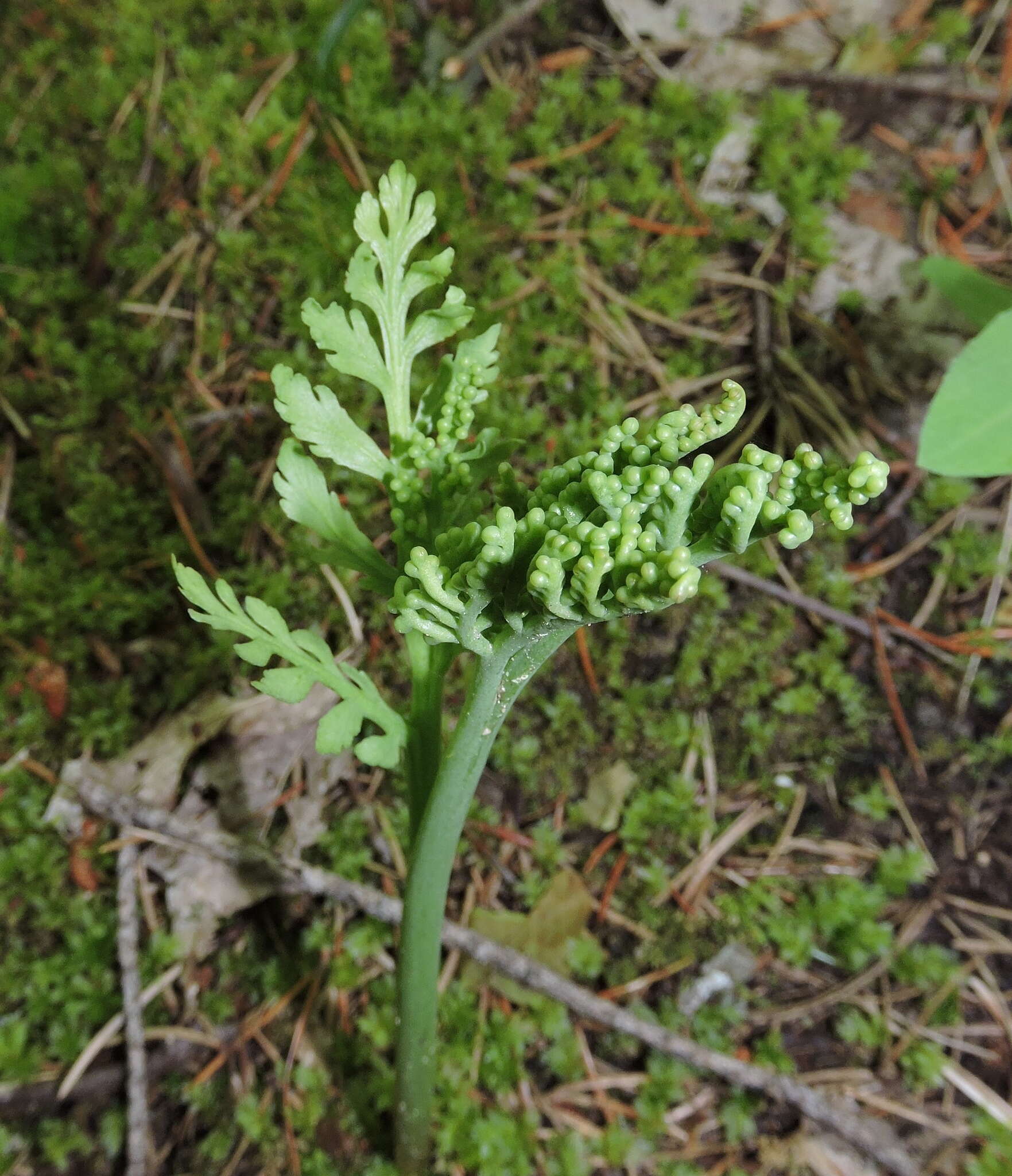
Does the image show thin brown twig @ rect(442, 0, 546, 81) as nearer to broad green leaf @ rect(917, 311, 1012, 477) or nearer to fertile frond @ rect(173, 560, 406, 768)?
broad green leaf @ rect(917, 311, 1012, 477)

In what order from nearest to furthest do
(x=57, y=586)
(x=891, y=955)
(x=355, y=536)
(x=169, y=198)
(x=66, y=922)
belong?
(x=355, y=536), (x=66, y=922), (x=891, y=955), (x=57, y=586), (x=169, y=198)

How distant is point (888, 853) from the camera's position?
8.47ft

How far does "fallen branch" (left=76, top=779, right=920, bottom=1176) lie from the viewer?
221 cm

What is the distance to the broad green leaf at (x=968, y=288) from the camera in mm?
2623

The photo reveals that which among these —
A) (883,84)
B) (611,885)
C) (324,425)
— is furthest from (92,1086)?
(883,84)

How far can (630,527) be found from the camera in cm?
102

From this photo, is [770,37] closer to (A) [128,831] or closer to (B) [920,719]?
(B) [920,719]

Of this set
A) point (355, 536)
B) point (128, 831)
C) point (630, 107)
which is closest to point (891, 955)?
point (355, 536)

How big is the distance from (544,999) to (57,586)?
200cm

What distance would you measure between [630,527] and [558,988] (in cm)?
167

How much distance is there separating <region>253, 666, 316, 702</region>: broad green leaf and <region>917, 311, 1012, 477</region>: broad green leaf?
1451mm

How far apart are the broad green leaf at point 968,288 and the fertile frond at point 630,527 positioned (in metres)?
2.05

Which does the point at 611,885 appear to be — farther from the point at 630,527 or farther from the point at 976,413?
the point at 630,527

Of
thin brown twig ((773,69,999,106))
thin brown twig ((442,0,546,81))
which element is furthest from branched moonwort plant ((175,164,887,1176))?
thin brown twig ((773,69,999,106))
